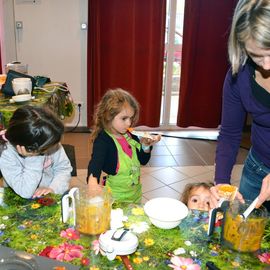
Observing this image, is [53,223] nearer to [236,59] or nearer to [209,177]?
[236,59]

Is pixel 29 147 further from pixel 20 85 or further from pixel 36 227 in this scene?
pixel 20 85

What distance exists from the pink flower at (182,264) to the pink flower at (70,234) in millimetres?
281

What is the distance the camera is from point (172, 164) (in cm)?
347

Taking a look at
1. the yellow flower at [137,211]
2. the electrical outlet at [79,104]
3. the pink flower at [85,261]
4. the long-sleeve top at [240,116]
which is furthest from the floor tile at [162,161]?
the pink flower at [85,261]

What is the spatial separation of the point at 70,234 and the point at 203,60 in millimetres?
3504

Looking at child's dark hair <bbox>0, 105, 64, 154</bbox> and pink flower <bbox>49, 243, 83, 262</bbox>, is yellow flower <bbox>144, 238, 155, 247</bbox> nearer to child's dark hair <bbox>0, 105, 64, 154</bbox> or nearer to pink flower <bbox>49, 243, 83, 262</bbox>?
pink flower <bbox>49, 243, 83, 262</bbox>

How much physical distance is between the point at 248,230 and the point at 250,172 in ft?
1.64

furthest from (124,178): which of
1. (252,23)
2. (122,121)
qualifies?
(252,23)

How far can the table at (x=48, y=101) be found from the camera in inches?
78.7

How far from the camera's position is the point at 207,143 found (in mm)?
4109

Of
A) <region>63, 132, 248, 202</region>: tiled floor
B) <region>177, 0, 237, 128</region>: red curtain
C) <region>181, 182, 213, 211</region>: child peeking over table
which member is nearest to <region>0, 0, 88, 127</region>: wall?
<region>63, 132, 248, 202</region>: tiled floor

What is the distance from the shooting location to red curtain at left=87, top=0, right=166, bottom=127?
12.4ft

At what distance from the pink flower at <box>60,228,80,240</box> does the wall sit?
328 cm

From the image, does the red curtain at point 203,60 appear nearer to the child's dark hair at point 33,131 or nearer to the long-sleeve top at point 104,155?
the long-sleeve top at point 104,155
